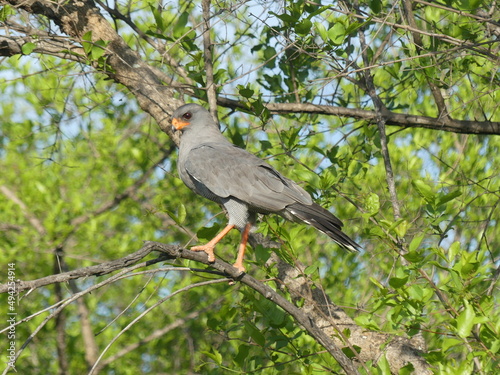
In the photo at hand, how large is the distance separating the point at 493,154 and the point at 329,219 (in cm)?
444

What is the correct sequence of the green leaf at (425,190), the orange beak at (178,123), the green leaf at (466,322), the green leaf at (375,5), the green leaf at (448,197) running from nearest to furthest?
the green leaf at (466,322)
the green leaf at (448,197)
the green leaf at (425,190)
the green leaf at (375,5)
the orange beak at (178,123)

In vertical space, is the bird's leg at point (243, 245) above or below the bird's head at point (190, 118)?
below

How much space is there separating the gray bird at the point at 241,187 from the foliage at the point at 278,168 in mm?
157

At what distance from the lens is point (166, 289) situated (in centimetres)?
971

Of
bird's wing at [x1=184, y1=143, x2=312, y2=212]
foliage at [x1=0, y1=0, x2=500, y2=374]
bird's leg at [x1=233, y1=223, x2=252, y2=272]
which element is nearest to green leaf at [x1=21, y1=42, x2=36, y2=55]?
foliage at [x1=0, y1=0, x2=500, y2=374]

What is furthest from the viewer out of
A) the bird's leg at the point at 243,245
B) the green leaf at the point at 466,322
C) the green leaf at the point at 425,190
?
the bird's leg at the point at 243,245

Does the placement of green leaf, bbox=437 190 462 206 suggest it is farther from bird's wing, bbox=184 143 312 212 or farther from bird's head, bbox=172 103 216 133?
bird's head, bbox=172 103 216 133

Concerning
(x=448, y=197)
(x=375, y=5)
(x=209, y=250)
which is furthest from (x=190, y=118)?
(x=448, y=197)

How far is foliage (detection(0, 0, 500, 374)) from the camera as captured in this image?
4.51 metres

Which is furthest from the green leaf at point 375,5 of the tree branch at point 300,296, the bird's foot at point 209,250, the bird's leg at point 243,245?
the bird's foot at point 209,250

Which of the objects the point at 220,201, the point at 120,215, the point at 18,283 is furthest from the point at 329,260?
the point at 18,283

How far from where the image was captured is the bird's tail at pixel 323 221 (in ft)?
14.0

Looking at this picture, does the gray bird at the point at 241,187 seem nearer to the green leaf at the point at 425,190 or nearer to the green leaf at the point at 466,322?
the green leaf at the point at 425,190

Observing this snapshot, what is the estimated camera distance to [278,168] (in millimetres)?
8023
